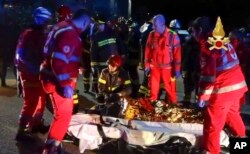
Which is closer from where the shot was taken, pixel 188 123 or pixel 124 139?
pixel 124 139

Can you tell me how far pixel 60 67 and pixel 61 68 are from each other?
2 cm

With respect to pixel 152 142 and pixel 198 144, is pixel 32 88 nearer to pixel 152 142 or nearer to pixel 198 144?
pixel 152 142

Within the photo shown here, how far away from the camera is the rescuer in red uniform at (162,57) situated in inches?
341

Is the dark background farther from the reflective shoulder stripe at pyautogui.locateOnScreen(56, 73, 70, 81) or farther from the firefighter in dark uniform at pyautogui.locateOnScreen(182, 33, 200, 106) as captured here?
the reflective shoulder stripe at pyautogui.locateOnScreen(56, 73, 70, 81)

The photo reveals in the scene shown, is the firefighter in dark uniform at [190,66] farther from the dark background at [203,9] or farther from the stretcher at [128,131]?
the dark background at [203,9]

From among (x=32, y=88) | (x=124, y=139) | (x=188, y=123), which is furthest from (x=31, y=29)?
(x=188, y=123)

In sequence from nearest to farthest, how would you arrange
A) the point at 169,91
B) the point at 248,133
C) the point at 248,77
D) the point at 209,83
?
the point at 209,83
the point at 248,133
the point at 169,91
the point at 248,77

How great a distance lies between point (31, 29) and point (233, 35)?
12.3 feet

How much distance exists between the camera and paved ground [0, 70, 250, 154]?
258 inches

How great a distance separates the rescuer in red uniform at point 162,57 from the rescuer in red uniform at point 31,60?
229 centimetres

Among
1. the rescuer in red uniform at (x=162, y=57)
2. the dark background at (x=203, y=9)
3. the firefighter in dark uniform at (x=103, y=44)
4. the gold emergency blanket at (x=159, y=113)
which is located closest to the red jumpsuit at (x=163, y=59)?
the rescuer in red uniform at (x=162, y=57)

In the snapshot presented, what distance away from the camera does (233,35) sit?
9047 mm

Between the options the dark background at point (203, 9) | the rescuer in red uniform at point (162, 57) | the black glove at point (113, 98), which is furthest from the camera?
the dark background at point (203, 9)

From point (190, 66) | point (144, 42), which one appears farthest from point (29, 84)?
point (144, 42)
